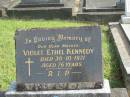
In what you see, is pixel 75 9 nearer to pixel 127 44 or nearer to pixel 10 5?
pixel 10 5

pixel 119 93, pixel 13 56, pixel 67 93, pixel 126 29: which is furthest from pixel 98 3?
pixel 67 93

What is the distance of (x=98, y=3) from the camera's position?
13.7 meters

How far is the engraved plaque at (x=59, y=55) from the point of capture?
5.08 m

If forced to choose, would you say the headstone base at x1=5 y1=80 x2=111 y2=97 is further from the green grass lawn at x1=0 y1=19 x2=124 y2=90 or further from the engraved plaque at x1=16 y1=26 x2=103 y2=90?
the green grass lawn at x1=0 y1=19 x2=124 y2=90

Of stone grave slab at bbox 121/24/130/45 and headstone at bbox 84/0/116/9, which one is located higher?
headstone at bbox 84/0/116/9

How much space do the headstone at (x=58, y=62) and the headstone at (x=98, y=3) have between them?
758 centimetres

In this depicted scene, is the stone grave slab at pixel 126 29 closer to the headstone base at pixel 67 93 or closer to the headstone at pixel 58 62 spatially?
the headstone at pixel 58 62

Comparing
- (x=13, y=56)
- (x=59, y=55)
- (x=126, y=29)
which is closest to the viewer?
(x=59, y=55)

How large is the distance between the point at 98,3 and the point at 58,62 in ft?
28.9

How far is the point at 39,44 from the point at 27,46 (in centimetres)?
14

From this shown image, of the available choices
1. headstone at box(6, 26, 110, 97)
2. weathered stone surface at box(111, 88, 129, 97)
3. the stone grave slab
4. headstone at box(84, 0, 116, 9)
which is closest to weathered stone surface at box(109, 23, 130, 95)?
the stone grave slab

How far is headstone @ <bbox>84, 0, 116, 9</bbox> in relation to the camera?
1307 cm

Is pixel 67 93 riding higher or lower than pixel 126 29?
lower

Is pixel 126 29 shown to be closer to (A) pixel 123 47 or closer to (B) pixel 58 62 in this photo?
(A) pixel 123 47
